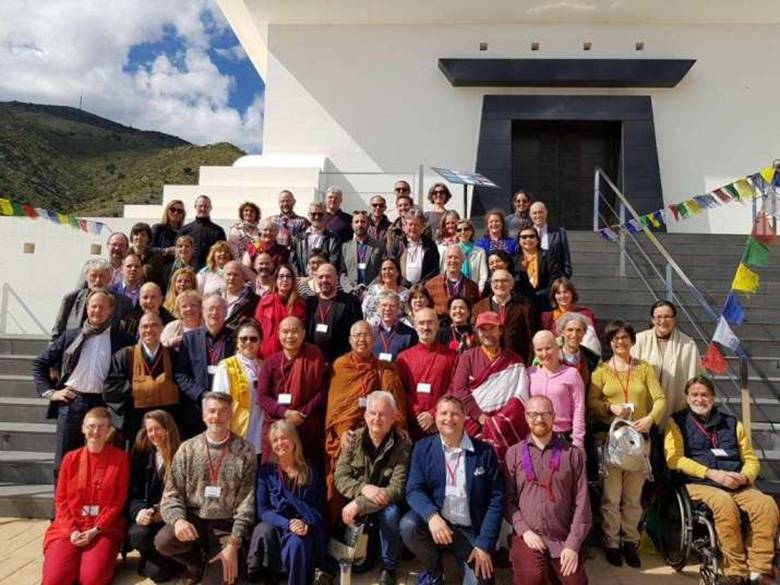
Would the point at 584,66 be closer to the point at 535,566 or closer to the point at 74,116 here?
the point at 535,566

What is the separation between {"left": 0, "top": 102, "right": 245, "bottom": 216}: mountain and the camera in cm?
4047

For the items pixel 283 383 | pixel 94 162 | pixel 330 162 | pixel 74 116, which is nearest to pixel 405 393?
pixel 283 383

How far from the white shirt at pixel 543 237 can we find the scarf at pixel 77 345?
3988mm

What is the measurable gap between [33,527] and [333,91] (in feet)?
31.5

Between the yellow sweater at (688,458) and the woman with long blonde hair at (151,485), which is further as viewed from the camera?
the yellow sweater at (688,458)

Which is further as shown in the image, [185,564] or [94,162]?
[94,162]

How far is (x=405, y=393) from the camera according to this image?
4223 millimetres

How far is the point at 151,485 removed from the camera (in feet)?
12.7

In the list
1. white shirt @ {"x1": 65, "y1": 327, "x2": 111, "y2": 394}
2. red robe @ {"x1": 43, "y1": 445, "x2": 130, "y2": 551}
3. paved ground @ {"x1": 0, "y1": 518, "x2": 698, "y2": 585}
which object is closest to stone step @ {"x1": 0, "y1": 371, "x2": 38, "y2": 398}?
paved ground @ {"x1": 0, "y1": 518, "x2": 698, "y2": 585}

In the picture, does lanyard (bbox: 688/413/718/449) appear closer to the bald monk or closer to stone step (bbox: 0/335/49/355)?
the bald monk

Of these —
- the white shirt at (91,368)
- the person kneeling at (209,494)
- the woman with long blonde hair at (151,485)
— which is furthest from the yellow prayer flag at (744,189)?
the white shirt at (91,368)

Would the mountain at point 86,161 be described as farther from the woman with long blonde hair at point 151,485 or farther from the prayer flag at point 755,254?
the prayer flag at point 755,254

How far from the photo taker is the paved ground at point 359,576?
381cm

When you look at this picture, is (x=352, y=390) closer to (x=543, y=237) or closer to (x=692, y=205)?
(x=543, y=237)
